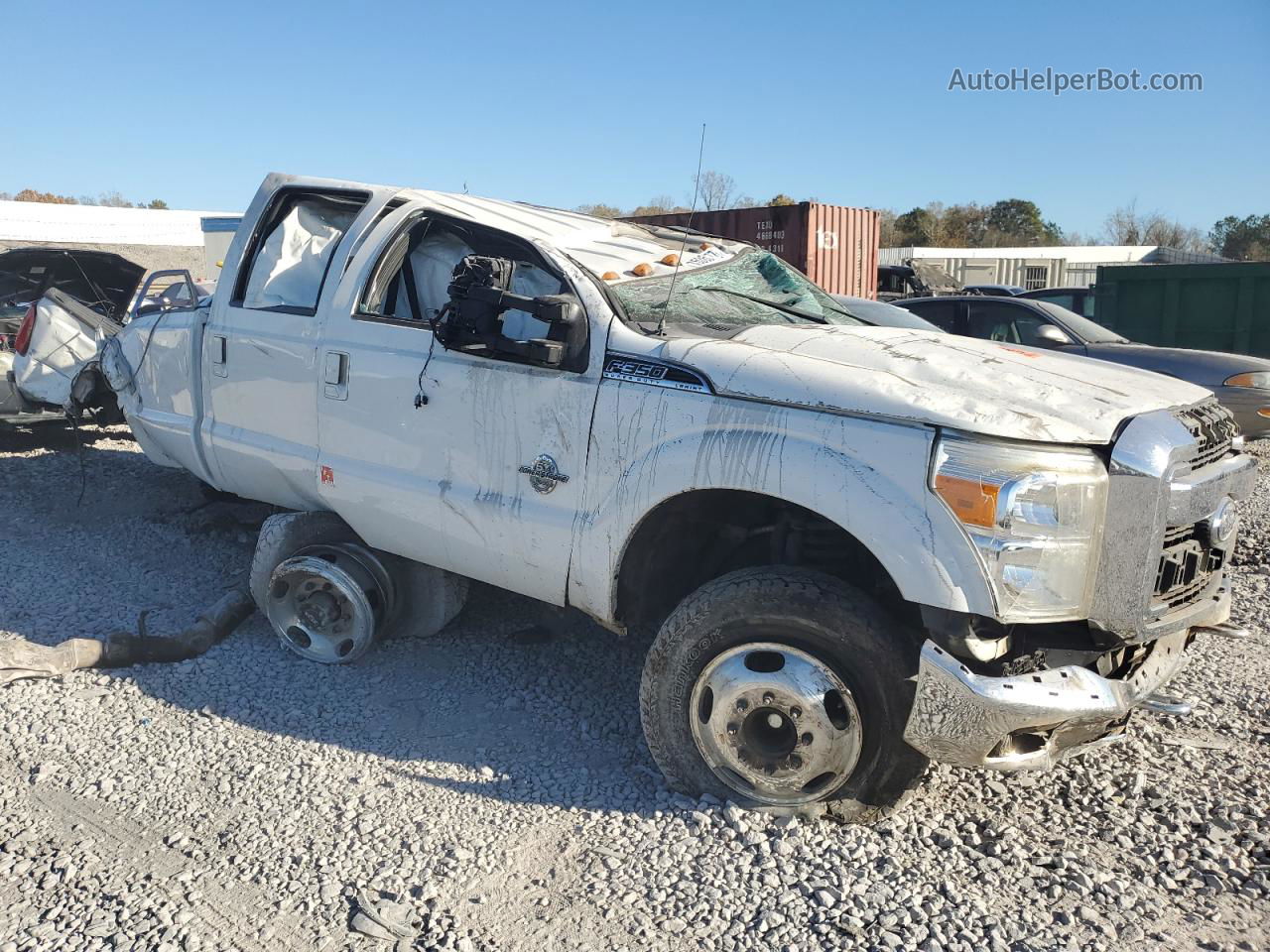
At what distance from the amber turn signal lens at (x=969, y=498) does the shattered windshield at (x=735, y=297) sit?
4.15 feet

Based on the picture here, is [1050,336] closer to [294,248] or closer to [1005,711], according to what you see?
[294,248]

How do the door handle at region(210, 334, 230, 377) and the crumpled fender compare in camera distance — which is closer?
the crumpled fender

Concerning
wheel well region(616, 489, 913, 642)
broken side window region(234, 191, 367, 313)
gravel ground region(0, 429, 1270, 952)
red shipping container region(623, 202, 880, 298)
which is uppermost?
red shipping container region(623, 202, 880, 298)

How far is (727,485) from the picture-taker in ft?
10.5

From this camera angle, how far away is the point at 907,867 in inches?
119

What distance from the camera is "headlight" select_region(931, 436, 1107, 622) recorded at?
110 inches

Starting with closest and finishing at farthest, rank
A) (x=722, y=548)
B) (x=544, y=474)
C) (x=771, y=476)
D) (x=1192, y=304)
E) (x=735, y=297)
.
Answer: (x=771, y=476)
(x=544, y=474)
(x=722, y=548)
(x=735, y=297)
(x=1192, y=304)

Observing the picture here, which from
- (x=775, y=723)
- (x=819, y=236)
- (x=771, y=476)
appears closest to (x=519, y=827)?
(x=775, y=723)

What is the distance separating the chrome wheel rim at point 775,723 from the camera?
309 centimetres

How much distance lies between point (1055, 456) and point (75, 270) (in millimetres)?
7708

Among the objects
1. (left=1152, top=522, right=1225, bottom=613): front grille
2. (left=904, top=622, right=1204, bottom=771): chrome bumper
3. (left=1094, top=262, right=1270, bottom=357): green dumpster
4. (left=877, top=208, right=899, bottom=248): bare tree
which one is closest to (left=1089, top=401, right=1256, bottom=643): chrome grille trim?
(left=1152, top=522, right=1225, bottom=613): front grille

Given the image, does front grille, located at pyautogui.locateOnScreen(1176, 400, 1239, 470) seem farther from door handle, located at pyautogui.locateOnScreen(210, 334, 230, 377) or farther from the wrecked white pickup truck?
door handle, located at pyautogui.locateOnScreen(210, 334, 230, 377)

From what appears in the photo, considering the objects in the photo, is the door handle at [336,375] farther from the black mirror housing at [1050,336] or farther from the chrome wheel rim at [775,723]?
the black mirror housing at [1050,336]

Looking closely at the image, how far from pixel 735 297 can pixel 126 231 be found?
131ft
